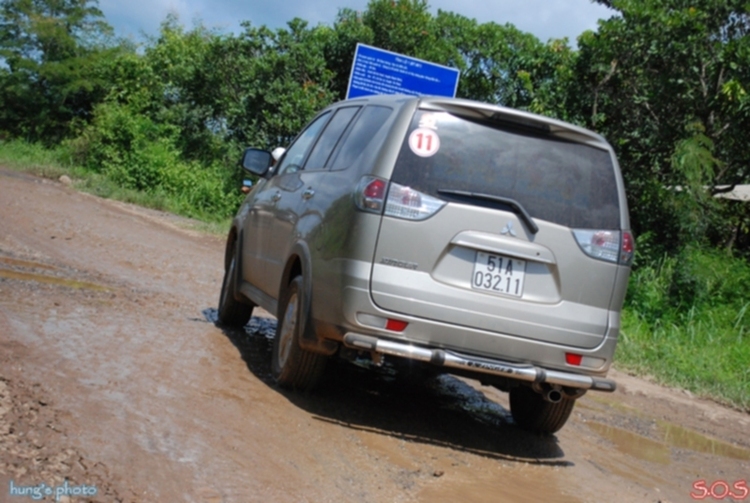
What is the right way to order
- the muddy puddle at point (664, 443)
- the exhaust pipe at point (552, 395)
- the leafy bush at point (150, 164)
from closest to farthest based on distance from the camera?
1. the exhaust pipe at point (552, 395)
2. the muddy puddle at point (664, 443)
3. the leafy bush at point (150, 164)

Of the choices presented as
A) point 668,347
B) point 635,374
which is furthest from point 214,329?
point 668,347

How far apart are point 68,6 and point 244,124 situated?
1150cm

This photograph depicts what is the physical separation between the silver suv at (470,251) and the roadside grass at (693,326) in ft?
13.1

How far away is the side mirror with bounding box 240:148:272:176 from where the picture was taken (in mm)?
7109

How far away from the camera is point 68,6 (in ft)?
89.6

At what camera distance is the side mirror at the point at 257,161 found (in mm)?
7109

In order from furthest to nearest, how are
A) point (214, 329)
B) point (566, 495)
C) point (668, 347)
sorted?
point (668, 347) → point (214, 329) → point (566, 495)

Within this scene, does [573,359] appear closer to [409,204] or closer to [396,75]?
[409,204]

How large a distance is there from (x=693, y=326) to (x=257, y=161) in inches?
227

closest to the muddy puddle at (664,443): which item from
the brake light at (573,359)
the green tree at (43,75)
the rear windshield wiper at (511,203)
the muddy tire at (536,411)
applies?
the muddy tire at (536,411)

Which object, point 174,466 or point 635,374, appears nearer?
point 174,466

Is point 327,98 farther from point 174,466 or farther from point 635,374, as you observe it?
point 174,466

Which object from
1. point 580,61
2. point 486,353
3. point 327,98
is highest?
point 580,61

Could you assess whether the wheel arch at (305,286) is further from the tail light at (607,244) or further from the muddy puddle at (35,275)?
the muddy puddle at (35,275)
